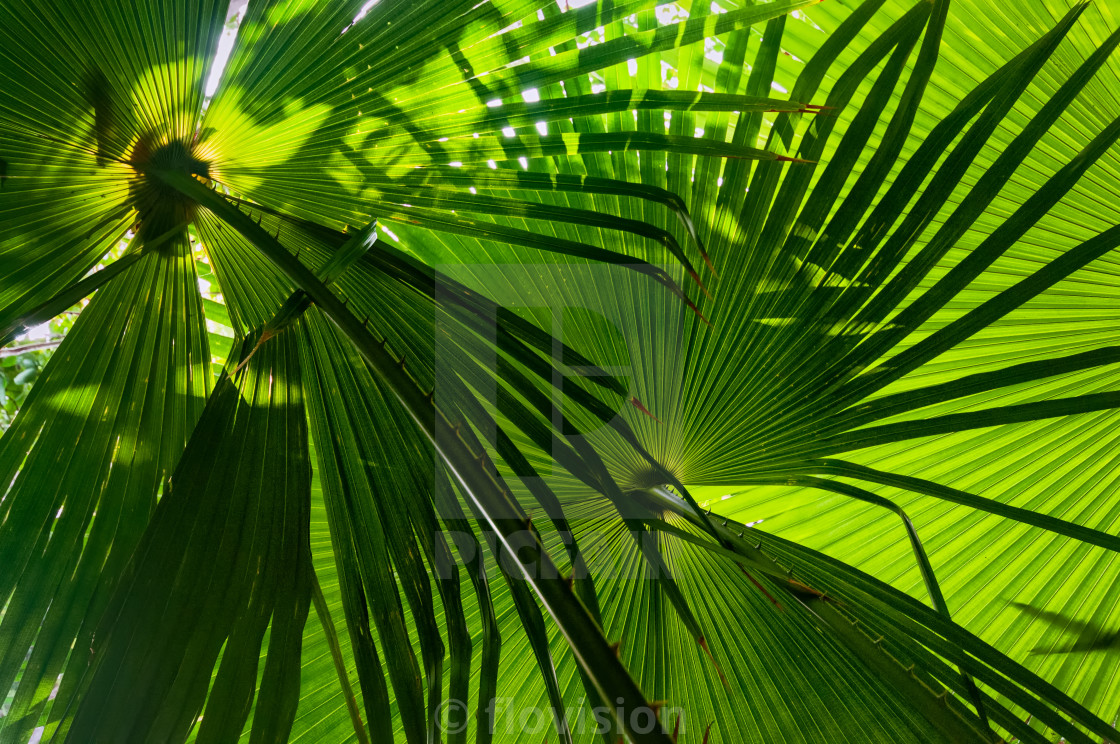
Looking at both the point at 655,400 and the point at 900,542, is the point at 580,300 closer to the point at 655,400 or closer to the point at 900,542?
the point at 655,400

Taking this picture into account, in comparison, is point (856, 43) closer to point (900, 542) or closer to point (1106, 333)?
→ point (1106, 333)

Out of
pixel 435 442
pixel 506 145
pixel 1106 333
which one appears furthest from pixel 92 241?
pixel 1106 333

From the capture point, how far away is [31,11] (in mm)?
808

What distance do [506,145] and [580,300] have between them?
0.29 m

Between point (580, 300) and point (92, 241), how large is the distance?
776mm

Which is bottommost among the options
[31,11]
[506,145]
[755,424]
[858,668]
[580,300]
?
[858,668]

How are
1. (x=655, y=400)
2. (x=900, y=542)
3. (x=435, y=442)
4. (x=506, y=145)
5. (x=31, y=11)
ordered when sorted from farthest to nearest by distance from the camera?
(x=900, y=542), (x=655, y=400), (x=506, y=145), (x=31, y=11), (x=435, y=442)

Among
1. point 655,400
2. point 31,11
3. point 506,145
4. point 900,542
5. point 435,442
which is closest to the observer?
point 435,442

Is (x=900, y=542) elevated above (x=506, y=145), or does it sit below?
below

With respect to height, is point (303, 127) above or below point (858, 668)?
above

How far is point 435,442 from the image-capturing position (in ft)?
1.90

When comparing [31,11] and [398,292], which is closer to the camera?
[31,11]

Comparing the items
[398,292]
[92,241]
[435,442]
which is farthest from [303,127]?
[435,442]

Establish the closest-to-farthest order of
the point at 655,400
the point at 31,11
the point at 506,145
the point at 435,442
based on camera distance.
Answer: the point at 435,442 → the point at 31,11 → the point at 506,145 → the point at 655,400
